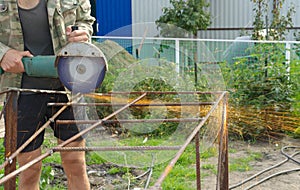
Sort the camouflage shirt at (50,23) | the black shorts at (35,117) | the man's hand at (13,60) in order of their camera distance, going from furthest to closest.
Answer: the black shorts at (35,117), the camouflage shirt at (50,23), the man's hand at (13,60)

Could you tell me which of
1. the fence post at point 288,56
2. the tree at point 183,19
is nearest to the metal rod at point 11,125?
the fence post at point 288,56

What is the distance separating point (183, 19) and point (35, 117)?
6898 millimetres

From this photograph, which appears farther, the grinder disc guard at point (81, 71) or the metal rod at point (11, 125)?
the metal rod at point (11, 125)

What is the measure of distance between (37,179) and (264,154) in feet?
9.50

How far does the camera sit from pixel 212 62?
7062 millimetres

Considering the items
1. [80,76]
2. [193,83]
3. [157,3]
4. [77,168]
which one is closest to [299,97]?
[193,83]

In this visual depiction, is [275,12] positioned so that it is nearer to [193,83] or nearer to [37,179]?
[193,83]

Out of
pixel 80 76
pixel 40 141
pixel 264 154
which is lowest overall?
pixel 264 154

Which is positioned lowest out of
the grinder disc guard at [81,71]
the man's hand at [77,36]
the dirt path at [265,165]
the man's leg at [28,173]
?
the dirt path at [265,165]

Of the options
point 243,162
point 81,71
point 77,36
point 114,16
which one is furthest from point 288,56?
point 114,16

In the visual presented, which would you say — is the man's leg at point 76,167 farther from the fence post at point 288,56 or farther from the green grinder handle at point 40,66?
the fence post at point 288,56

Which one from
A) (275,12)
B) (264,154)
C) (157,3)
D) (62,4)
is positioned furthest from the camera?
(157,3)

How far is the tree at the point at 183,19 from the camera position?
949 centimetres

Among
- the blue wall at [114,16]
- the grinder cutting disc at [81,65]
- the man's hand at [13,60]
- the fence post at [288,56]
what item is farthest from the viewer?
the blue wall at [114,16]
